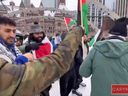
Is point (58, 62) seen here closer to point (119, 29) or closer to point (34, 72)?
point (34, 72)

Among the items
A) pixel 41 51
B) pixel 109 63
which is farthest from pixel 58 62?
pixel 41 51

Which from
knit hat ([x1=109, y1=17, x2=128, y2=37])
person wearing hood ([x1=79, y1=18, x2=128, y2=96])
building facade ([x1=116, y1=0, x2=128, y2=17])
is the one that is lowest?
person wearing hood ([x1=79, y1=18, x2=128, y2=96])

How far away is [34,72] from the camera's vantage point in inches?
25.5

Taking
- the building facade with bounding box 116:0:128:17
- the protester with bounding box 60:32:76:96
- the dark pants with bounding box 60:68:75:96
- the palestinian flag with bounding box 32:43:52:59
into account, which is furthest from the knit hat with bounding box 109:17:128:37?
the building facade with bounding box 116:0:128:17

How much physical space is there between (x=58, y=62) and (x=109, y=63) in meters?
0.96

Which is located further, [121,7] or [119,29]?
[121,7]

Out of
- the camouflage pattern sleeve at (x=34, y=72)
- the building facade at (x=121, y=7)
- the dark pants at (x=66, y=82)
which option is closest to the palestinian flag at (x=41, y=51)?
the dark pants at (x=66, y=82)

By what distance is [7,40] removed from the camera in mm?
1009

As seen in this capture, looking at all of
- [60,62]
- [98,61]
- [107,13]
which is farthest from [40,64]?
[107,13]

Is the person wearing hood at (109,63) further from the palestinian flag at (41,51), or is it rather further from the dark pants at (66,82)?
the dark pants at (66,82)

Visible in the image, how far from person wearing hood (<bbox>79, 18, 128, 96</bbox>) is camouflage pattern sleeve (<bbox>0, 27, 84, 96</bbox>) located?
2.85 feet

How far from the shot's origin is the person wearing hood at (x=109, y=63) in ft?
4.87

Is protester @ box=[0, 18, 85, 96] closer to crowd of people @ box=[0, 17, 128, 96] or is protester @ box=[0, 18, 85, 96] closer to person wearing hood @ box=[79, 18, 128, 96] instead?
crowd of people @ box=[0, 17, 128, 96]

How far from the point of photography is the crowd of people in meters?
0.63
